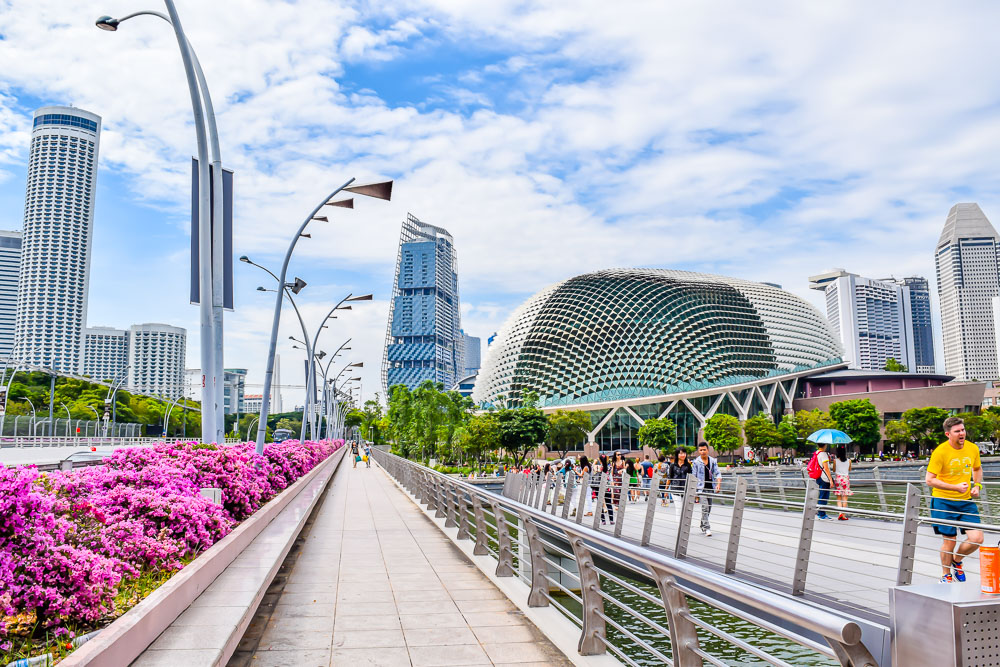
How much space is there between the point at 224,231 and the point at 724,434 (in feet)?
200

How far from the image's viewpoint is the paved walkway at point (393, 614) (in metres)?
6.18

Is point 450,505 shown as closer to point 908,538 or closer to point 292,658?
point 292,658

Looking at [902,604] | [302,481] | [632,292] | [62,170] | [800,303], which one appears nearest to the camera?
[902,604]

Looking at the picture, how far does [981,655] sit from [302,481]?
856 inches

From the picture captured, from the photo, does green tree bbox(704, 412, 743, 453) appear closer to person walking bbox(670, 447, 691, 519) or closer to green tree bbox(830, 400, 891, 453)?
green tree bbox(830, 400, 891, 453)

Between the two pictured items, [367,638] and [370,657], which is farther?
[367,638]

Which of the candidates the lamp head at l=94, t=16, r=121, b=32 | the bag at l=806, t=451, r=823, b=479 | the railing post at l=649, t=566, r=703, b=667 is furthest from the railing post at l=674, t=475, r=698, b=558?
the lamp head at l=94, t=16, r=121, b=32

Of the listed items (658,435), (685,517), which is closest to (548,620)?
(685,517)

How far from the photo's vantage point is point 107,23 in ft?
36.7

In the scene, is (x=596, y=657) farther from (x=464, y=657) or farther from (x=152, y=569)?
(x=152, y=569)

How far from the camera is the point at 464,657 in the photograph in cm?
611

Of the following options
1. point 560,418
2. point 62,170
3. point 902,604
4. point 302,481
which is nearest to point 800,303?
point 560,418

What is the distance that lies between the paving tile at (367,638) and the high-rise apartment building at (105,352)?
5992 inches

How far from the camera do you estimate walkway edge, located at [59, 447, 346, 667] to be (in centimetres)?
456
